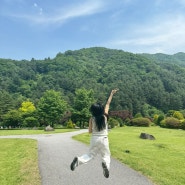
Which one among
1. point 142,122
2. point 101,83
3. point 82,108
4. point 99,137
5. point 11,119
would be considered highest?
point 101,83

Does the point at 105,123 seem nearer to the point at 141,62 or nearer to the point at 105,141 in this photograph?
the point at 105,141

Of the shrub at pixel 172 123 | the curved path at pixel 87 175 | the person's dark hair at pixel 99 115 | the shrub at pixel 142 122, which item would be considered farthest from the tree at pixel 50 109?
the person's dark hair at pixel 99 115

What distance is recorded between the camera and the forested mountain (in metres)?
107

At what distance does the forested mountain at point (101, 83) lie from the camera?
352ft

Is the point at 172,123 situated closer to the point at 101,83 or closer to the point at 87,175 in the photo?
the point at 87,175

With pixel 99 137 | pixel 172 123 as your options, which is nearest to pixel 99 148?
pixel 99 137

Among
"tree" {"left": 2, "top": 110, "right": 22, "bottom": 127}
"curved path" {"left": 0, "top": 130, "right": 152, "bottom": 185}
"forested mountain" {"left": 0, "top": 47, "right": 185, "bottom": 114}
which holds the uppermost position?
"forested mountain" {"left": 0, "top": 47, "right": 185, "bottom": 114}

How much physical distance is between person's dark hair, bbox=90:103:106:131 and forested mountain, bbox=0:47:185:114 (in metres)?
69.1

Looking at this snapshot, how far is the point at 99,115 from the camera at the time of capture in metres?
7.98

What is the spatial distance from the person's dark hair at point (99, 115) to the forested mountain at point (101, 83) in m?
69.1

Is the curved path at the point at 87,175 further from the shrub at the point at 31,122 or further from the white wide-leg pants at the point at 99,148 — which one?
the shrub at the point at 31,122

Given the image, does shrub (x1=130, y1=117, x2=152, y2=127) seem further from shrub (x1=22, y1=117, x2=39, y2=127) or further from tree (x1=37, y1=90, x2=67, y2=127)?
shrub (x1=22, y1=117, x2=39, y2=127)

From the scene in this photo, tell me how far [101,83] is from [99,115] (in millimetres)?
153578

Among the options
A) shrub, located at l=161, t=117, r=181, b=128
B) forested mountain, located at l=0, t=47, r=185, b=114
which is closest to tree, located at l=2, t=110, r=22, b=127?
forested mountain, located at l=0, t=47, r=185, b=114
